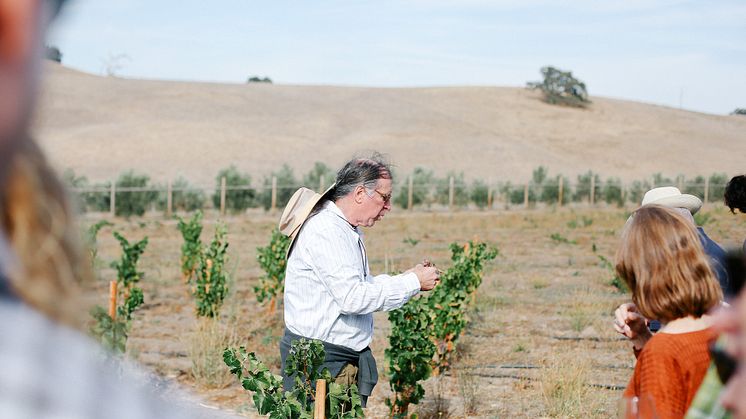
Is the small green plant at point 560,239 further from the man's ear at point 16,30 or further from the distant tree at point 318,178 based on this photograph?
the man's ear at point 16,30

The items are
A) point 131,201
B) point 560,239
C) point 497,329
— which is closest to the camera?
point 497,329

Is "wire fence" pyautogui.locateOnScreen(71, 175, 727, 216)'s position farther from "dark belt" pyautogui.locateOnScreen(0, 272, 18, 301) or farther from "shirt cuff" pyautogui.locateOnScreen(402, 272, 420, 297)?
"dark belt" pyautogui.locateOnScreen(0, 272, 18, 301)

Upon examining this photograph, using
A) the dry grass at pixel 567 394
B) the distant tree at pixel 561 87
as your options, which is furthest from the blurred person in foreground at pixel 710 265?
the distant tree at pixel 561 87

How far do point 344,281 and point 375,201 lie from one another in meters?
0.55

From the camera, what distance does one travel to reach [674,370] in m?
2.62

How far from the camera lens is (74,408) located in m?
0.50

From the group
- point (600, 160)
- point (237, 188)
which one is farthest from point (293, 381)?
point (600, 160)

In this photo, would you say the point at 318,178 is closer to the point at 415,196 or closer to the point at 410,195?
the point at 415,196

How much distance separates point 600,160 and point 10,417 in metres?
64.9

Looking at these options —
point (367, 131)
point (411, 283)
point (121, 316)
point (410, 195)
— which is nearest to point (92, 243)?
point (411, 283)

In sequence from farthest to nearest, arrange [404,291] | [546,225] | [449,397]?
[546,225]
[449,397]
[404,291]

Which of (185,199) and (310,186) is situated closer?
(185,199)

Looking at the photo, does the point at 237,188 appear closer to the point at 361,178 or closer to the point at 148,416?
the point at 361,178

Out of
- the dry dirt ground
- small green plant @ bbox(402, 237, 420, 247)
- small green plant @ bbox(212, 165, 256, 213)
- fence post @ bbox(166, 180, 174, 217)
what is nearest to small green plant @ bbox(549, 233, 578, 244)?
the dry dirt ground
